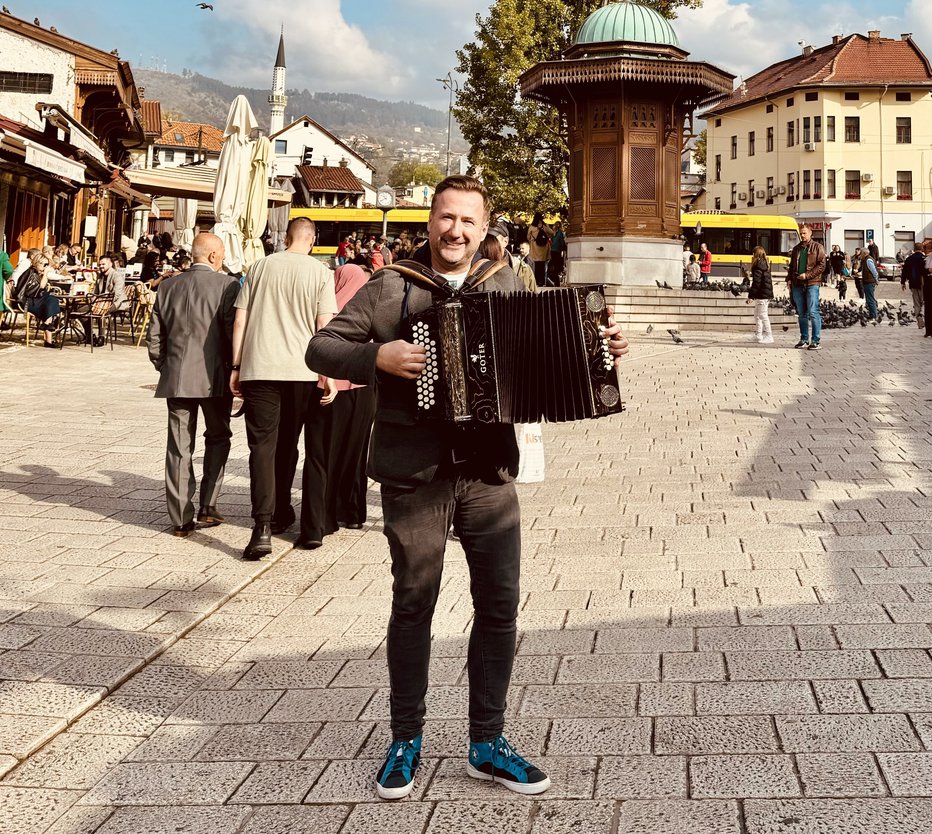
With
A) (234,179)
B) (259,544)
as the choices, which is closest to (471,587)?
(259,544)

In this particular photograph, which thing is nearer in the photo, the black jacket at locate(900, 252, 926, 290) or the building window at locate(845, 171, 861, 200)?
the black jacket at locate(900, 252, 926, 290)

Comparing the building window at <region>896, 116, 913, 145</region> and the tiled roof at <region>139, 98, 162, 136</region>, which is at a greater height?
the building window at <region>896, 116, 913, 145</region>

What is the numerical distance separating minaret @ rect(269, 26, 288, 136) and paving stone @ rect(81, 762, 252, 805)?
124m

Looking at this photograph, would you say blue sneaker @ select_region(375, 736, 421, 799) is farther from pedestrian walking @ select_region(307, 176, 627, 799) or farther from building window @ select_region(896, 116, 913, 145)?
building window @ select_region(896, 116, 913, 145)

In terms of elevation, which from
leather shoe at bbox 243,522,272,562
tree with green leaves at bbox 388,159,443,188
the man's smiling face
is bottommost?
leather shoe at bbox 243,522,272,562

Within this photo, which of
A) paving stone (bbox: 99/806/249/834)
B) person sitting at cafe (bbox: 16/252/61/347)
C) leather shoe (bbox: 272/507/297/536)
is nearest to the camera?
paving stone (bbox: 99/806/249/834)

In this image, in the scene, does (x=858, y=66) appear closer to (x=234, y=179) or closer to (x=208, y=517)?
(x=234, y=179)

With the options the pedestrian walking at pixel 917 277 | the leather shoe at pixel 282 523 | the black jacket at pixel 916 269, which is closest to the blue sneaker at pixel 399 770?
the leather shoe at pixel 282 523

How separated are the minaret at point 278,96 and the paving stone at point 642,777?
124435 millimetres

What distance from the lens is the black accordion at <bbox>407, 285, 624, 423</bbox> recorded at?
128 inches

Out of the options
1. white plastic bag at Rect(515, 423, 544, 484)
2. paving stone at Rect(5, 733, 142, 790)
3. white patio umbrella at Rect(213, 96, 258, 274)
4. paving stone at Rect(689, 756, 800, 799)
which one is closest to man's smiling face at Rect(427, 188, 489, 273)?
paving stone at Rect(689, 756, 800, 799)

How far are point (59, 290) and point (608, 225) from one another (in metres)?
11.7

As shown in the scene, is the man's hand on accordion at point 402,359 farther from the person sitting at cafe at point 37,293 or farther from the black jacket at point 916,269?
the black jacket at point 916,269

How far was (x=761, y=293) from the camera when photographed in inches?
792
